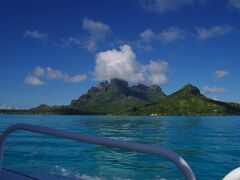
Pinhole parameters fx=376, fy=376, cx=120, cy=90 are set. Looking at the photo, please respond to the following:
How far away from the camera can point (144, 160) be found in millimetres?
19391

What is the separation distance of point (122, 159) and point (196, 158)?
4.62 m

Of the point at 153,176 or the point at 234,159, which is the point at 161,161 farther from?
the point at 234,159

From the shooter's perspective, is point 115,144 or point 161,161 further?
point 161,161

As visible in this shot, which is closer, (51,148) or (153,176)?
(153,176)

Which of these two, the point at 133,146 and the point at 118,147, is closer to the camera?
the point at 133,146

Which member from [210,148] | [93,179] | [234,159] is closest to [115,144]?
[93,179]

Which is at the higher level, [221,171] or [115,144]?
[115,144]

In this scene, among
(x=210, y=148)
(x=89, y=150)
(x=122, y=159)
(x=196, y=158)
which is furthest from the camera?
(x=210, y=148)

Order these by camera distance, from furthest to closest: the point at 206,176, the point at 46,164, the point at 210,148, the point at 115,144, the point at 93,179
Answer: the point at 210,148 < the point at 46,164 < the point at 206,176 < the point at 93,179 < the point at 115,144

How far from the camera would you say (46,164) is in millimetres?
18641

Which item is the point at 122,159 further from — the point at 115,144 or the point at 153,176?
the point at 115,144

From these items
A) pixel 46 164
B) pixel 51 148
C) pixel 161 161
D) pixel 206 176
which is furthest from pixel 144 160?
pixel 51 148

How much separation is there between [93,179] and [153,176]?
2.54 m

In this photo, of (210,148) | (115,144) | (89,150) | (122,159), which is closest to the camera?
(115,144)
